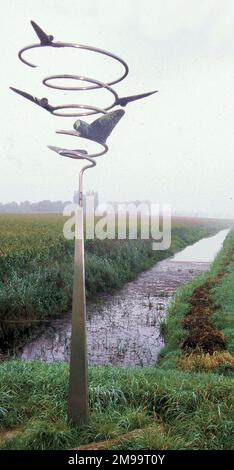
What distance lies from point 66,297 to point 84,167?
7.18 meters

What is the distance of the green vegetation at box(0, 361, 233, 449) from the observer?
3.62m

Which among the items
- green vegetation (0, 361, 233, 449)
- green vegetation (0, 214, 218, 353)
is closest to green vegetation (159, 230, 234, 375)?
green vegetation (0, 361, 233, 449)

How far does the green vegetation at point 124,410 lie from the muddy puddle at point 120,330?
2.49 m

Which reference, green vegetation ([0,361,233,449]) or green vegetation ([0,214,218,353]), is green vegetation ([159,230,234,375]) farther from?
green vegetation ([0,214,218,353])

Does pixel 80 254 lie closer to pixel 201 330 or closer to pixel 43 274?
pixel 201 330

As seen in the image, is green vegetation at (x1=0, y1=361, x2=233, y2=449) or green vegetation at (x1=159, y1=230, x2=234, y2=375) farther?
green vegetation at (x1=159, y1=230, x2=234, y2=375)

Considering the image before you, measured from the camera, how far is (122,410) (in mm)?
4141

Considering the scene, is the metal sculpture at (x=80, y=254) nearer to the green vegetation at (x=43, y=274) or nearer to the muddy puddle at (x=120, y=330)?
the muddy puddle at (x=120, y=330)

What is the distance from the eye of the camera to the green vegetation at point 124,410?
362 centimetres

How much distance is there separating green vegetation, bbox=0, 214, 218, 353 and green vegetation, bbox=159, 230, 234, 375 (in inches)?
90.9
